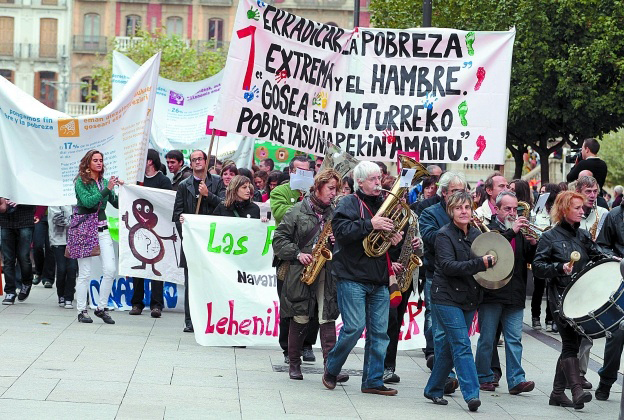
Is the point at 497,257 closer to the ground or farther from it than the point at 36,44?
closer to the ground

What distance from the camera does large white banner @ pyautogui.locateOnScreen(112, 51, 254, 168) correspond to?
21344 mm

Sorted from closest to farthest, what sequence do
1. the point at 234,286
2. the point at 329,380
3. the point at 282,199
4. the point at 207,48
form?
the point at 329,380 < the point at 282,199 < the point at 234,286 < the point at 207,48

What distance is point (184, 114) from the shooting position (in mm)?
22031

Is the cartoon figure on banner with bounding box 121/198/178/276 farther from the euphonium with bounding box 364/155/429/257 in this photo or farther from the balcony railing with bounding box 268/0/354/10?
the balcony railing with bounding box 268/0/354/10

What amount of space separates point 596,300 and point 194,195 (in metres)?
5.33

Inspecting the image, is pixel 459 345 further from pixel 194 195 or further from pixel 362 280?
pixel 194 195

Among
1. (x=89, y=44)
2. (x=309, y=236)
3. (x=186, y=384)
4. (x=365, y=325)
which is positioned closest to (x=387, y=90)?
(x=309, y=236)

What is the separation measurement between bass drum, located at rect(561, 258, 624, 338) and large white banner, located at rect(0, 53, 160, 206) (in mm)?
5951

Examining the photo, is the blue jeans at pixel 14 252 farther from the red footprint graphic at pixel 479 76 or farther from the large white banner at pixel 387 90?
the red footprint graphic at pixel 479 76

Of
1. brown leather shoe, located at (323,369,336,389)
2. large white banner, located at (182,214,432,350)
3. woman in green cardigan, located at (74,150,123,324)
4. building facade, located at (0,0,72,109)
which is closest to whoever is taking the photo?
brown leather shoe, located at (323,369,336,389)

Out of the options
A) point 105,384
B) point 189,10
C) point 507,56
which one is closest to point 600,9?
point 507,56

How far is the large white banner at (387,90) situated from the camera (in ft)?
39.1

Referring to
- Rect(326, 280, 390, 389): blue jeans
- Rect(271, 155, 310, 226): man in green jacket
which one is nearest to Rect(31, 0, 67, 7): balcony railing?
Rect(271, 155, 310, 226): man in green jacket

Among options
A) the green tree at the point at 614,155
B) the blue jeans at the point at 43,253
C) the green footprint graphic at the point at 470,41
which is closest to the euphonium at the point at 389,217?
the green footprint graphic at the point at 470,41
